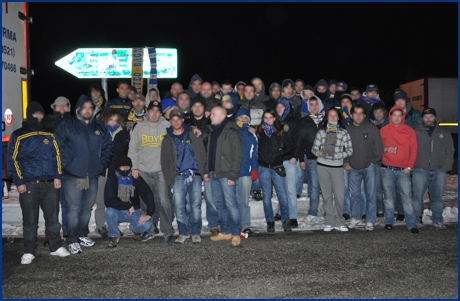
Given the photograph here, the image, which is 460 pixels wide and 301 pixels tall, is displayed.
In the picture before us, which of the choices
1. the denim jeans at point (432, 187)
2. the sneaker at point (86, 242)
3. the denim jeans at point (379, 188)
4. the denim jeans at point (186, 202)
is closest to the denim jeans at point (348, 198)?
the denim jeans at point (379, 188)

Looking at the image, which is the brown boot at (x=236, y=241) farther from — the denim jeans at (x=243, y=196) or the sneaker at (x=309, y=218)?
the sneaker at (x=309, y=218)

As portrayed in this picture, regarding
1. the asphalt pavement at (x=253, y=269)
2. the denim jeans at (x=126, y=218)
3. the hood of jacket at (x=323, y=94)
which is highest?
the hood of jacket at (x=323, y=94)

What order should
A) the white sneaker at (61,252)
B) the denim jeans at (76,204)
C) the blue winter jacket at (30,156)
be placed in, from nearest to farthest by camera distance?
1. the blue winter jacket at (30,156)
2. the white sneaker at (61,252)
3. the denim jeans at (76,204)

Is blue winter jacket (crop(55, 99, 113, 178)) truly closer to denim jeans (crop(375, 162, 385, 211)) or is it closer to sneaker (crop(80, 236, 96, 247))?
sneaker (crop(80, 236, 96, 247))

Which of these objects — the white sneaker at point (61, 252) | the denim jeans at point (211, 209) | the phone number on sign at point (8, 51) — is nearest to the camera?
the white sneaker at point (61, 252)

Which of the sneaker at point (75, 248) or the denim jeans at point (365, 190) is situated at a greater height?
the denim jeans at point (365, 190)

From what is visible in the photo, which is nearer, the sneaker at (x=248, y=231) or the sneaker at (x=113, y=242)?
the sneaker at (x=113, y=242)

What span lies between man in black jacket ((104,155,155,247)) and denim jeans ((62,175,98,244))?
301 mm

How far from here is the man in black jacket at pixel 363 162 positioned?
315 inches

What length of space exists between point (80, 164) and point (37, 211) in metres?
0.91

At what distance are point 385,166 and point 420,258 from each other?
230cm

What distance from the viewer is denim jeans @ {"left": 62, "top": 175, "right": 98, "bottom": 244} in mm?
6789

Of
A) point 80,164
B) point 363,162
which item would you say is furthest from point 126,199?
point 363,162

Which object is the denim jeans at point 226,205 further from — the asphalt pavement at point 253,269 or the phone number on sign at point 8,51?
the phone number on sign at point 8,51
